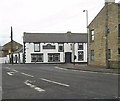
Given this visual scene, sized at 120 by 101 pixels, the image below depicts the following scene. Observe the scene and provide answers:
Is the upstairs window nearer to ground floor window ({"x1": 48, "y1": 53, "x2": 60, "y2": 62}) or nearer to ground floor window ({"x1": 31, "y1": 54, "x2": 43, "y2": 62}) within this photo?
ground floor window ({"x1": 48, "y1": 53, "x2": 60, "y2": 62})

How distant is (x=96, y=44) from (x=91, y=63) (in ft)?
11.9

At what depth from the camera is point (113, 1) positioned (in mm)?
44219

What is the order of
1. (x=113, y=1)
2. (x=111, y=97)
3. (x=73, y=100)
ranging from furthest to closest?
(x=113, y=1)
(x=111, y=97)
(x=73, y=100)

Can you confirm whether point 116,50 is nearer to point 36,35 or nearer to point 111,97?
point 111,97

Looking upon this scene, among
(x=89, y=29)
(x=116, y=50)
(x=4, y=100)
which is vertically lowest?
(x=4, y=100)

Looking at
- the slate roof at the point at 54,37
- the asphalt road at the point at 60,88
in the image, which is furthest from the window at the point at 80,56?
the asphalt road at the point at 60,88

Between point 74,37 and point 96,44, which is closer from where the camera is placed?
point 96,44

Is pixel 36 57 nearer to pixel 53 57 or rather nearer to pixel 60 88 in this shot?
pixel 53 57

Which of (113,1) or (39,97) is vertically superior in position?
(113,1)

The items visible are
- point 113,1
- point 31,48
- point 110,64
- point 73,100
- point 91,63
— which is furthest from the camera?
point 31,48

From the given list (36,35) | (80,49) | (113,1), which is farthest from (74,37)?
(113,1)

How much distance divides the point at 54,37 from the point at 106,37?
42643mm

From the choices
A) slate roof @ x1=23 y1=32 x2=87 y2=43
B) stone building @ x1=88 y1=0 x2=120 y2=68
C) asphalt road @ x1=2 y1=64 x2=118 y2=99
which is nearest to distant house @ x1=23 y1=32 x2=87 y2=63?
slate roof @ x1=23 y1=32 x2=87 y2=43

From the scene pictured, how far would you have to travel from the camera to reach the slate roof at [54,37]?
81.4 meters
